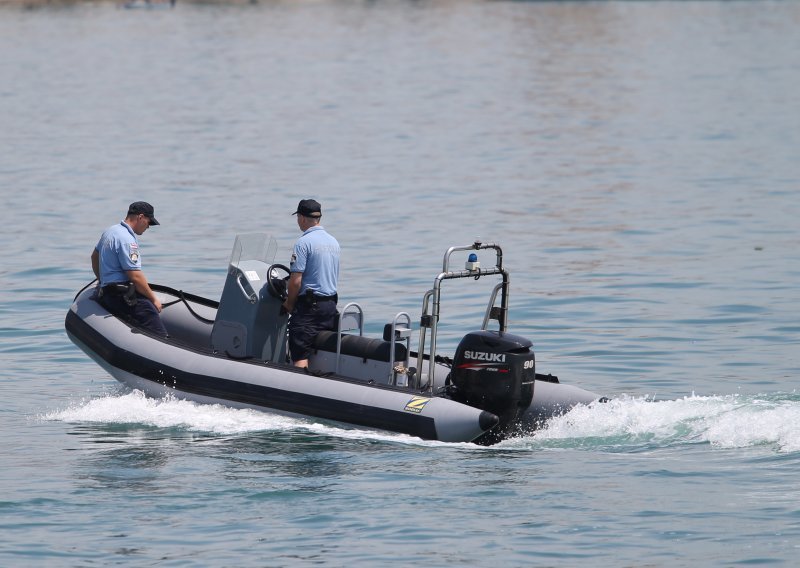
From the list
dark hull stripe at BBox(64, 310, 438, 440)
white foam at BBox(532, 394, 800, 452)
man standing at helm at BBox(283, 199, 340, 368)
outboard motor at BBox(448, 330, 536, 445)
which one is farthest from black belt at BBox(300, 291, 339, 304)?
white foam at BBox(532, 394, 800, 452)

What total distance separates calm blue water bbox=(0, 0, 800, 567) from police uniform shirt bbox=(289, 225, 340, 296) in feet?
3.75

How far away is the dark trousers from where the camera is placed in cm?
1273

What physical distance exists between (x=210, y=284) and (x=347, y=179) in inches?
405

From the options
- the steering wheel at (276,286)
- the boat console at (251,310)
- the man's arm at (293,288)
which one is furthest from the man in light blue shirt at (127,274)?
A: the man's arm at (293,288)

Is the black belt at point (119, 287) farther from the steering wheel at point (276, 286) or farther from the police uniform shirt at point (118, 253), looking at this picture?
the steering wheel at point (276, 286)

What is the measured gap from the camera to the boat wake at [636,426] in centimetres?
1109

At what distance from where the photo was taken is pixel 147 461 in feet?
36.1

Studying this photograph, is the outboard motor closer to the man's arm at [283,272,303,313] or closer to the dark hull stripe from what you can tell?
the dark hull stripe

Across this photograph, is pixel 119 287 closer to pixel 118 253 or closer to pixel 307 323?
pixel 118 253

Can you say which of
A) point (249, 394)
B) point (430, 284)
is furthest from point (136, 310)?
point (430, 284)

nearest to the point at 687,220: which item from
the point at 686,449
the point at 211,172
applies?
the point at 211,172

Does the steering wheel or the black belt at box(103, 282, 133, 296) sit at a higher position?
the steering wheel

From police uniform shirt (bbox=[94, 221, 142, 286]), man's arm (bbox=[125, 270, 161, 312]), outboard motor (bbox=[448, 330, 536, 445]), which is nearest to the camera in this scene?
outboard motor (bbox=[448, 330, 536, 445])

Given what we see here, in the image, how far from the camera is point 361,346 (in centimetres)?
1195
